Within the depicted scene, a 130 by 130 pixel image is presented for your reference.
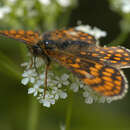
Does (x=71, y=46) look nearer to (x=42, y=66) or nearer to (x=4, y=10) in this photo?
(x=42, y=66)

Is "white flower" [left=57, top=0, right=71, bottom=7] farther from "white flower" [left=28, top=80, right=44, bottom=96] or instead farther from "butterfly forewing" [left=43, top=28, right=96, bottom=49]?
"white flower" [left=28, top=80, right=44, bottom=96]

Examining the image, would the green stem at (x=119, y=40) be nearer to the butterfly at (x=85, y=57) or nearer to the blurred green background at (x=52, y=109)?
the blurred green background at (x=52, y=109)

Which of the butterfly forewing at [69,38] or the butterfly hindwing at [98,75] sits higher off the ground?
the butterfly forewing at [69,38]

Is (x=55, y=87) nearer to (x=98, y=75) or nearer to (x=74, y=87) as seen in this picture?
(x=74, y=87)

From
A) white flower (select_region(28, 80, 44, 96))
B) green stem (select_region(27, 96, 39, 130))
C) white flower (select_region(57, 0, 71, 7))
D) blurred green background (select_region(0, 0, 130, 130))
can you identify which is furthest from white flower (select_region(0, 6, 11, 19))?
white flower (select_region(28, 80, 44, 96))

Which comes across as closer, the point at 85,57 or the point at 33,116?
the point at 85,57

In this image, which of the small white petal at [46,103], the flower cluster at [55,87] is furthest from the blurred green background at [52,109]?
the small white petal at [46,103]

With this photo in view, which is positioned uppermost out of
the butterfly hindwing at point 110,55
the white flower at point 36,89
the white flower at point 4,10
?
the white flower at point 4,10

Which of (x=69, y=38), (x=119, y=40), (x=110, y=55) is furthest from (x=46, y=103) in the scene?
(x=119, y=40)

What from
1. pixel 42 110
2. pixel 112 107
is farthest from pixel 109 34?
pixel 42 110
